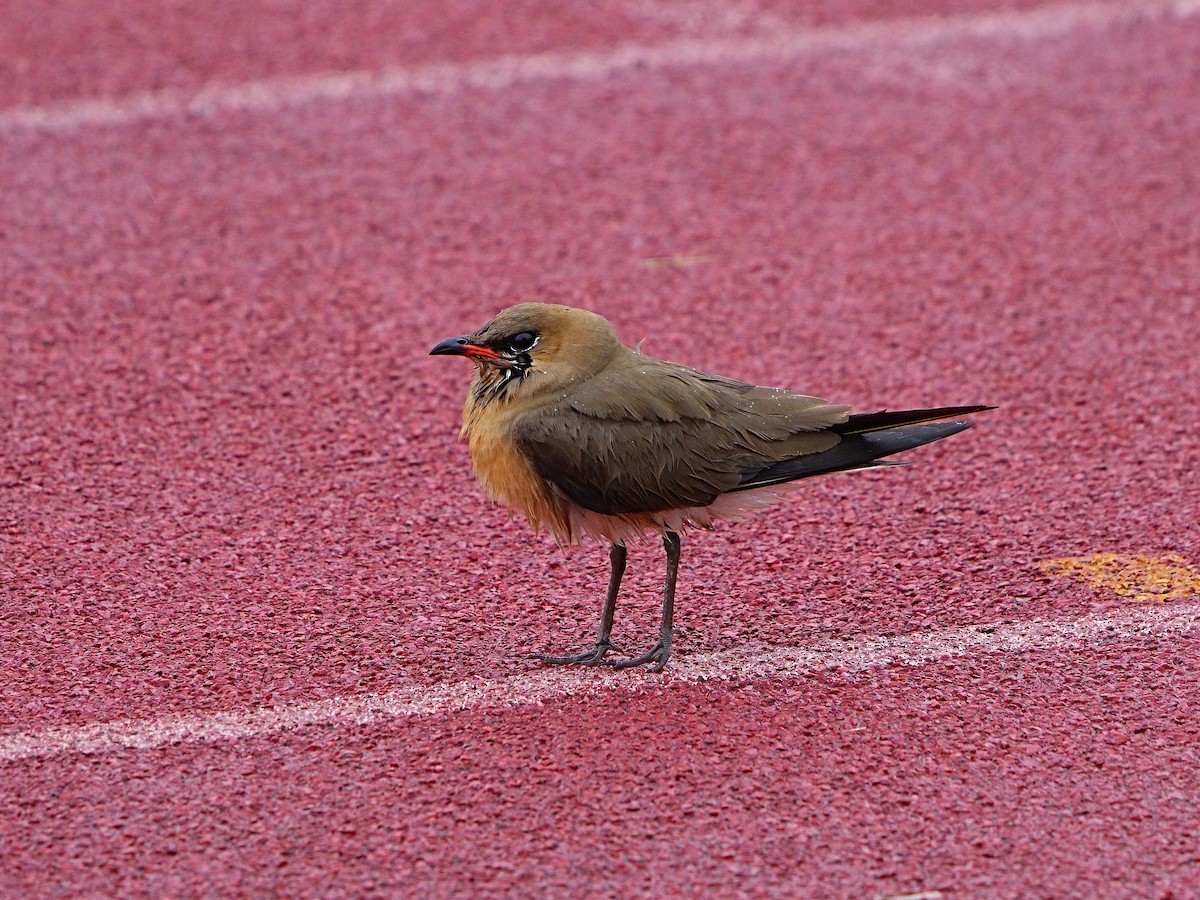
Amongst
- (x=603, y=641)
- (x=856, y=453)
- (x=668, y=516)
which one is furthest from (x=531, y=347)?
(x=856, y=453)

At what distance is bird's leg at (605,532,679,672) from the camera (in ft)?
14.1

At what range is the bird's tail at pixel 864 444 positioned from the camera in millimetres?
4184

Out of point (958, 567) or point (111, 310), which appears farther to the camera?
point (111, 310)

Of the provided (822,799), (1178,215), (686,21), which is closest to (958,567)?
(822,799)

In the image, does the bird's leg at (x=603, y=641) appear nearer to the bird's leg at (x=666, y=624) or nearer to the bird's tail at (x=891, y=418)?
the bird's leg at (x=666, y=624)

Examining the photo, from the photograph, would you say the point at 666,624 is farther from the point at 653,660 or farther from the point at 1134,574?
the point at 1134,574

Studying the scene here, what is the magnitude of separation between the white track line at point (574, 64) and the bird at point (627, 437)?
4028mm

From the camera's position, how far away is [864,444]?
4.22 m

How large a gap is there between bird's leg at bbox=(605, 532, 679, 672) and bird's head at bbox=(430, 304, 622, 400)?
0.54 m

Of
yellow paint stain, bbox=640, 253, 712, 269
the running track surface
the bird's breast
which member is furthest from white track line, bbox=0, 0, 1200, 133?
the bird's breast

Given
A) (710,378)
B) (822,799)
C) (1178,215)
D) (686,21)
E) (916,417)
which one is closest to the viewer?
(822,799)

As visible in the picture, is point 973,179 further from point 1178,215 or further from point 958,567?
point 958,567

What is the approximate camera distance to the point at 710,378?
4.45m

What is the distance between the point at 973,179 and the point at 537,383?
375cm
